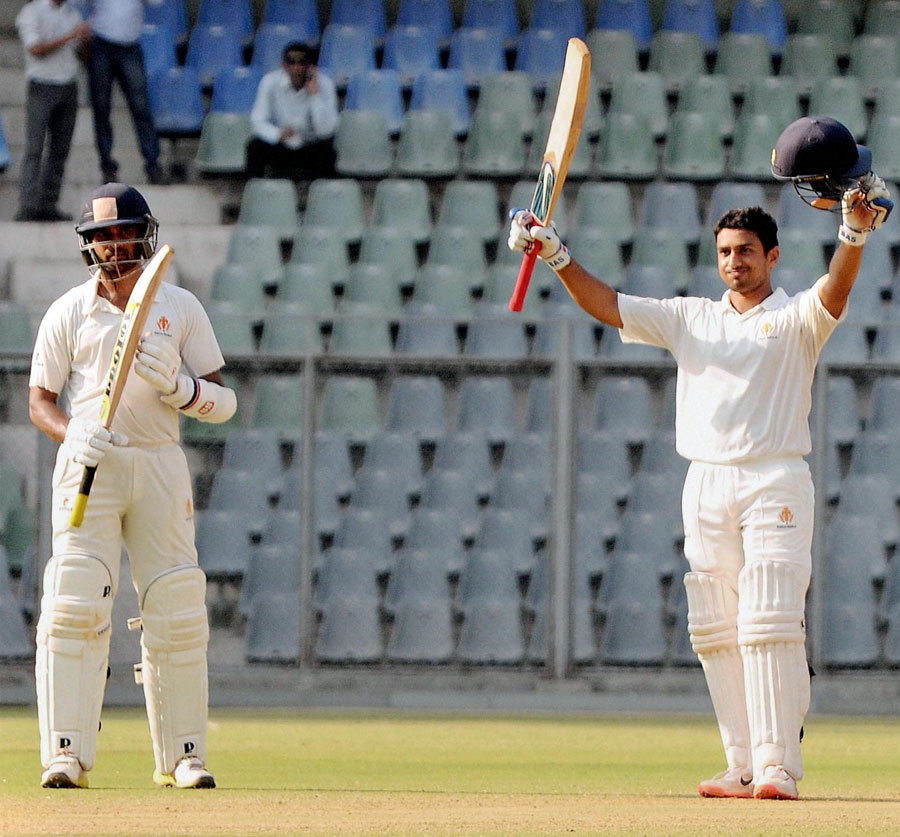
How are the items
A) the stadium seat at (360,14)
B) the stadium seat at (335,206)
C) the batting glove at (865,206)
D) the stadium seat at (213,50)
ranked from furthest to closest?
the stadium seat at (360,14), the stadium seat at (213,50), the stadium seat at (335,206), the batting glove at (865,206)

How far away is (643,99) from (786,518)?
23.8ft

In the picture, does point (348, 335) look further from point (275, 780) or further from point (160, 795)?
point (160, 795)

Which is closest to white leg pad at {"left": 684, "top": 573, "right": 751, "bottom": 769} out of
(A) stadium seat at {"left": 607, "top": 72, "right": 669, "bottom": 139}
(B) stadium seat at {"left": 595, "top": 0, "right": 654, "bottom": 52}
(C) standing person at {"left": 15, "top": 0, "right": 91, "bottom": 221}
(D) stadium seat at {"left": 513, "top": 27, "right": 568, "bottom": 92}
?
(A) stadium seat at {"left": 607, "top": 72, "right": 669, "bottom": 139}

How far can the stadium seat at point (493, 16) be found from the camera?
43.2ft

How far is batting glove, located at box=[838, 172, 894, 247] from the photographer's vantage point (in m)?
5.23

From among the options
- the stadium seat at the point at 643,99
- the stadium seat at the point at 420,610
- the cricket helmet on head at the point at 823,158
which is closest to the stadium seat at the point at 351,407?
the stadium seat at the point at 420,610

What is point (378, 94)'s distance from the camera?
12.4 metres

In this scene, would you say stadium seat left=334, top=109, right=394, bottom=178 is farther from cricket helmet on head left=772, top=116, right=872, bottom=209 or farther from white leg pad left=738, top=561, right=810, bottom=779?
white leg pad left=738, top=561, right=810, bottom=779

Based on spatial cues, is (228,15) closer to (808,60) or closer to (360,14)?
(360,14)

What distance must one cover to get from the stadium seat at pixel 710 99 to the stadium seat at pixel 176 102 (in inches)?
119

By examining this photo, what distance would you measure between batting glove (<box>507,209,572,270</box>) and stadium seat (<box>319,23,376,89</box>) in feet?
24.3

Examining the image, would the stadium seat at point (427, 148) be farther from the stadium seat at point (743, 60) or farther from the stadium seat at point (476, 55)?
the stadium seat at point (743, 60)

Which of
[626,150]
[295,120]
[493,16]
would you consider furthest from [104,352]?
[493,16]

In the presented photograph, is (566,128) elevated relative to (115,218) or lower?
elevated
